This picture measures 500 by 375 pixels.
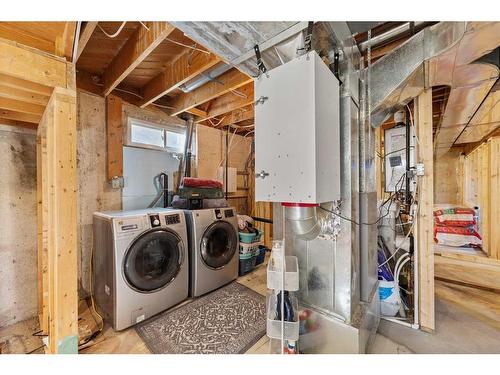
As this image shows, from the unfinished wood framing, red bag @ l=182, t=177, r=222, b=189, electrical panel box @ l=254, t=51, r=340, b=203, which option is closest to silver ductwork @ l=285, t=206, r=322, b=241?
electrical panel box @ l=254, t=51, r=340, b=203

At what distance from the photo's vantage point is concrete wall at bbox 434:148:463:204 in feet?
14.7

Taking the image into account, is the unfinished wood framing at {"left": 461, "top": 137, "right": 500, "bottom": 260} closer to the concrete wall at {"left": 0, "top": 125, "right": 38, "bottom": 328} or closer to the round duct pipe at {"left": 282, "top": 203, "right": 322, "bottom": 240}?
the round duct pipe at {"left": 282, "top": 203, "right": 322, "bottom": 240}

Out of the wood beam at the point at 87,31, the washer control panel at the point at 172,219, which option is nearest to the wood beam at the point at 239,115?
the washer control panel at the point at 172,219

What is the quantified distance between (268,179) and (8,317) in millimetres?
2664

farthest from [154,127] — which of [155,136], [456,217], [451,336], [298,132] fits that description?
[456,217]

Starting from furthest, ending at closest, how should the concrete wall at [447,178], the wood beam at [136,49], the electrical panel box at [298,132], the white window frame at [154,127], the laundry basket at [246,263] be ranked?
the concrete wall at [447,178] → the laundry basket at [246,263] → the white window frame at [154,127] → the wood beam at [136,49] → the electrical panel box at [298,132]

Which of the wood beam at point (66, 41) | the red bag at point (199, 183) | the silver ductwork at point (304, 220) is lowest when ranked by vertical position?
the silver ductwork at point (304, 220)

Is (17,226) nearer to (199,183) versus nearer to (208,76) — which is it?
(199,183)

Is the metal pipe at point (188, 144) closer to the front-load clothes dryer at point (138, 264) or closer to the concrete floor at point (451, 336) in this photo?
the front-load clothes dryer at point (138, 264)

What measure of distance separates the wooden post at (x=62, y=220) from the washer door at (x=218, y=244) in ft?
3.81

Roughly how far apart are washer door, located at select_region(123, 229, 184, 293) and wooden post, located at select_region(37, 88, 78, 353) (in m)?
0.50

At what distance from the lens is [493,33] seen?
3.31ft

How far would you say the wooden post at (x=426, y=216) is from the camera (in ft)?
5.59

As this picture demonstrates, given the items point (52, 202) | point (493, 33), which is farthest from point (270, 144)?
point (52, 202)
